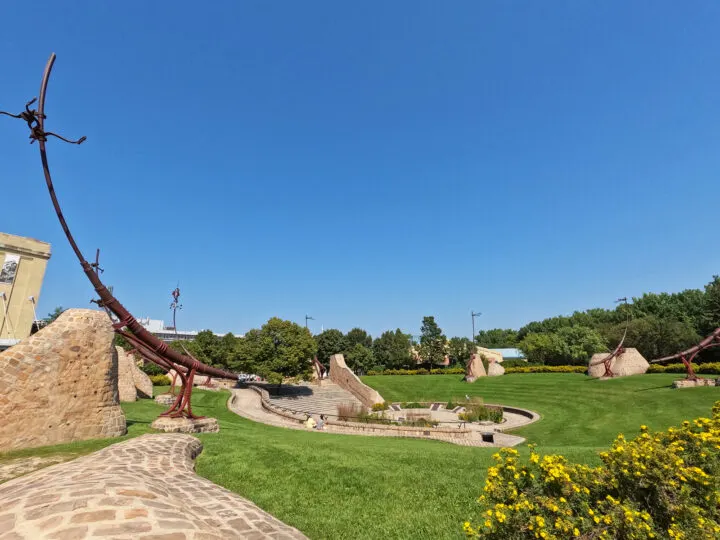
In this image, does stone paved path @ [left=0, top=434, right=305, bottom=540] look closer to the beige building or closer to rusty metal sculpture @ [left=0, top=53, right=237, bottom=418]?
rusty metal sculpture @ [left=0, top=53, right=237, bottom=418]

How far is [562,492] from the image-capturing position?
4.58 meters

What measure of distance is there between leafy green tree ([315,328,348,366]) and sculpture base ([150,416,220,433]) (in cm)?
4650

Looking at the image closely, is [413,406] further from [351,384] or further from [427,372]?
[427,372]

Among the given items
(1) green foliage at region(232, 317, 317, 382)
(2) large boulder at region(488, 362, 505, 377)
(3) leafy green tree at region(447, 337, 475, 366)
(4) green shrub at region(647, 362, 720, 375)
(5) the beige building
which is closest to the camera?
(4) green shrub at region(647, 362, 720, 375)

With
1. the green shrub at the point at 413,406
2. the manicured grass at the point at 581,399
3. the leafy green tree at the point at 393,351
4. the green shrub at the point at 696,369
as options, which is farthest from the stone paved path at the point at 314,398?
the green shrub at the point at 696,369

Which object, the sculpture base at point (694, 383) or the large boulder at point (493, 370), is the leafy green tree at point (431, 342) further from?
the sculpture base at point (694, 383)

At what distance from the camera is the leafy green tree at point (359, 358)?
198ft

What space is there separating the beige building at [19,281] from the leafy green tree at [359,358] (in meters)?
44.5

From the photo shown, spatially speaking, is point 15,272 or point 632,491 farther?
point 15,272

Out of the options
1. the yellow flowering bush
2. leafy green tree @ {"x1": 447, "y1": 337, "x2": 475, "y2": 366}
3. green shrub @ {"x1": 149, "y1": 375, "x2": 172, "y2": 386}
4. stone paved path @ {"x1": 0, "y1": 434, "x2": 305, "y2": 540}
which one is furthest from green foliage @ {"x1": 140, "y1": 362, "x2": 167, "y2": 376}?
the yellow flowering bush

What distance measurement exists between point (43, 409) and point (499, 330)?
126 meters

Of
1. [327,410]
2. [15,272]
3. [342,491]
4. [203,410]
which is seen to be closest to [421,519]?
[342,491]

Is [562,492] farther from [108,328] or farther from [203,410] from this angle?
[203,410]

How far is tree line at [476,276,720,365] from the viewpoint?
47562 millimetres
